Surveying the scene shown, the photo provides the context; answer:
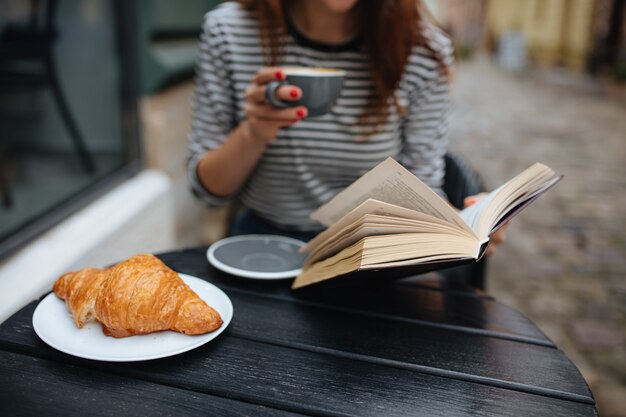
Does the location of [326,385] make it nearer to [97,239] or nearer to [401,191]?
[401,191]

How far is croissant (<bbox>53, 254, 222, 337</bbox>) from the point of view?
86cm

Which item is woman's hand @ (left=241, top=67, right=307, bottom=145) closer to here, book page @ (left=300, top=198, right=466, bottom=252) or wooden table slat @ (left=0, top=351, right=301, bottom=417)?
book page @ (left=300, top=198, right=466, bottom=252)

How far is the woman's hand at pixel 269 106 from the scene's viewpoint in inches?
44.7

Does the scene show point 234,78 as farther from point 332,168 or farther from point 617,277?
point 617,277

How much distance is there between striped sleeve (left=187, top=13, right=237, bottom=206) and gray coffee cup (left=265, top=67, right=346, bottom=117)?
1.51 feet

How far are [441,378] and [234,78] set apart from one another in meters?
0.99

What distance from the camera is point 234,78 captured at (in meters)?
1.59

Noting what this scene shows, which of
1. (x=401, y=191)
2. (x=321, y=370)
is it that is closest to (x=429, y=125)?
(x=401, y=191)

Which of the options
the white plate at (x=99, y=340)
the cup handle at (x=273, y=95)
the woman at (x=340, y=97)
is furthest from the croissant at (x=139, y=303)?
the woman at (x=340, y=97)

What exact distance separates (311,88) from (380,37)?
1.56 feet

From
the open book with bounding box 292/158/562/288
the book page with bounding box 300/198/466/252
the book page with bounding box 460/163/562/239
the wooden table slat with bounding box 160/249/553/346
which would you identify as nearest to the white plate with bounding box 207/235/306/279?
the wooden table slat with bounding box 160/249/553/346

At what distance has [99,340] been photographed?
2.89ft

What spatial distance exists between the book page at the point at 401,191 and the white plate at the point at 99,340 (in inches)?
12.0

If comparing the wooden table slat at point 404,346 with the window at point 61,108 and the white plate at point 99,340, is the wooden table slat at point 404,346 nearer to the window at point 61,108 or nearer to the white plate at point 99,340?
the white plate at point 99,340
